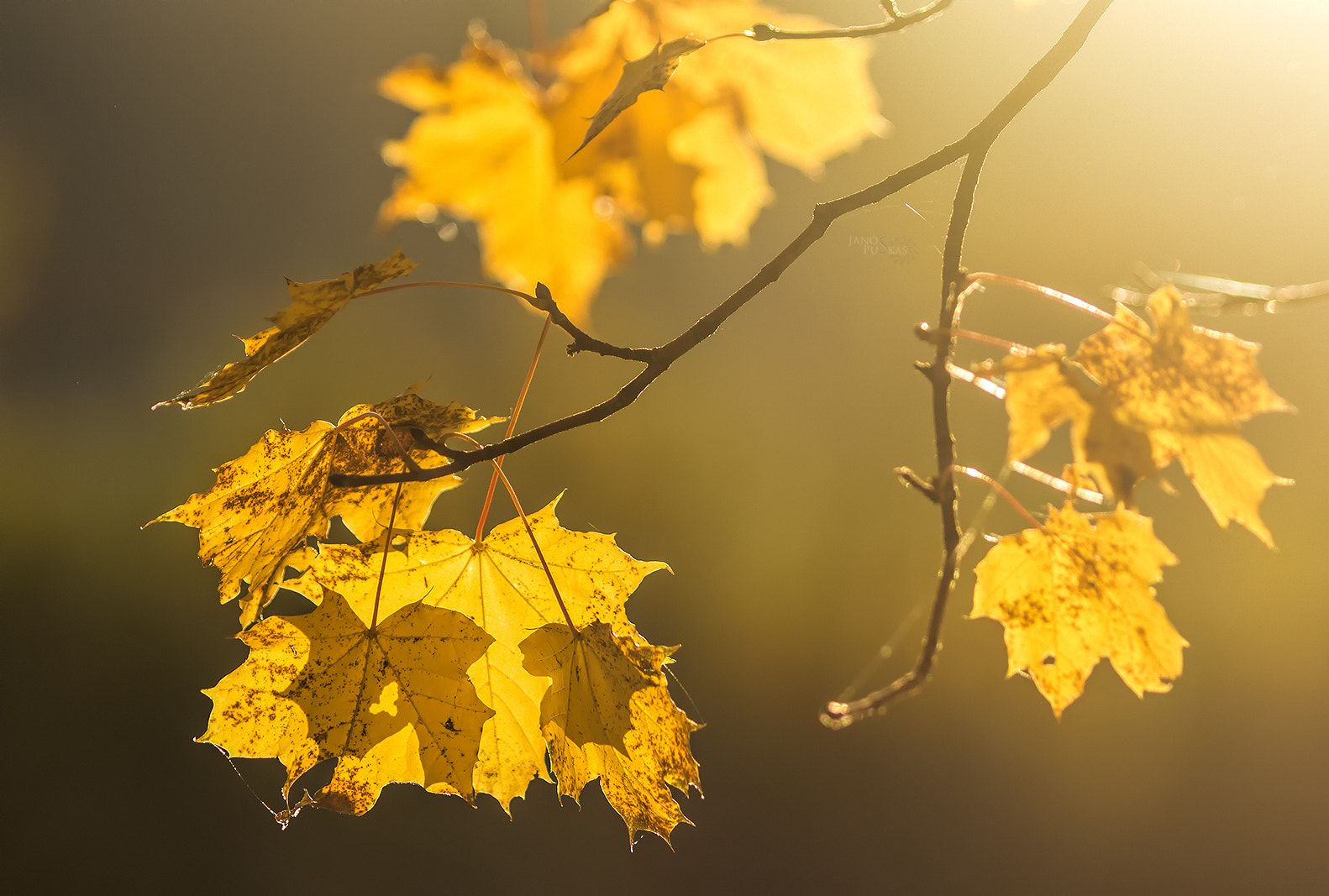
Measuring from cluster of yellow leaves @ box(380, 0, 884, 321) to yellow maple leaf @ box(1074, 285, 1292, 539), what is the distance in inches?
24.1

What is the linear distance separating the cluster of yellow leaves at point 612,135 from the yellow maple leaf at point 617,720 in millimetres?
757

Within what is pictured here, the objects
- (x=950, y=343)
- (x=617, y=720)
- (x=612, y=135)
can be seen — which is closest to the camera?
(x=950, y=343)

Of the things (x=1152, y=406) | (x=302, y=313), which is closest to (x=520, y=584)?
(x=302, y=313)

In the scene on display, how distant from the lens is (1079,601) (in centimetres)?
72

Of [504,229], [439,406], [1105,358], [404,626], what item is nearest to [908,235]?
[1105,358]

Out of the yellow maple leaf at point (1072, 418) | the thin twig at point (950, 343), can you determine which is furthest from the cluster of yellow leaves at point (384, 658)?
the yellow maple leaf at point (1072, 418)

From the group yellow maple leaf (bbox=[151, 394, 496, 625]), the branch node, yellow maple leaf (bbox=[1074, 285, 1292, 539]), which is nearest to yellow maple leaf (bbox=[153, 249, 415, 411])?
yellow maple leaf (bbox=[151, 394, 496, 625])

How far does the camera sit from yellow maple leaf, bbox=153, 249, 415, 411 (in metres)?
0.58

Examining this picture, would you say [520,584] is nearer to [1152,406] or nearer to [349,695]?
[349,695]

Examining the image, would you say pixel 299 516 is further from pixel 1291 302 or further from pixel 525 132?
pixel 525 132

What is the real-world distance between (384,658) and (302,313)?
295 millimetres

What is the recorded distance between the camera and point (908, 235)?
32.7 inches

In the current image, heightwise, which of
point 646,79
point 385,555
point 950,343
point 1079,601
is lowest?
point 1079,601

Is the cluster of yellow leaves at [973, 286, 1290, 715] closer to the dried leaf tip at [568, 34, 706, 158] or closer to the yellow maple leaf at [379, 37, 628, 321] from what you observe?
the dried leaf tip at [568, 34, 706, 158]
